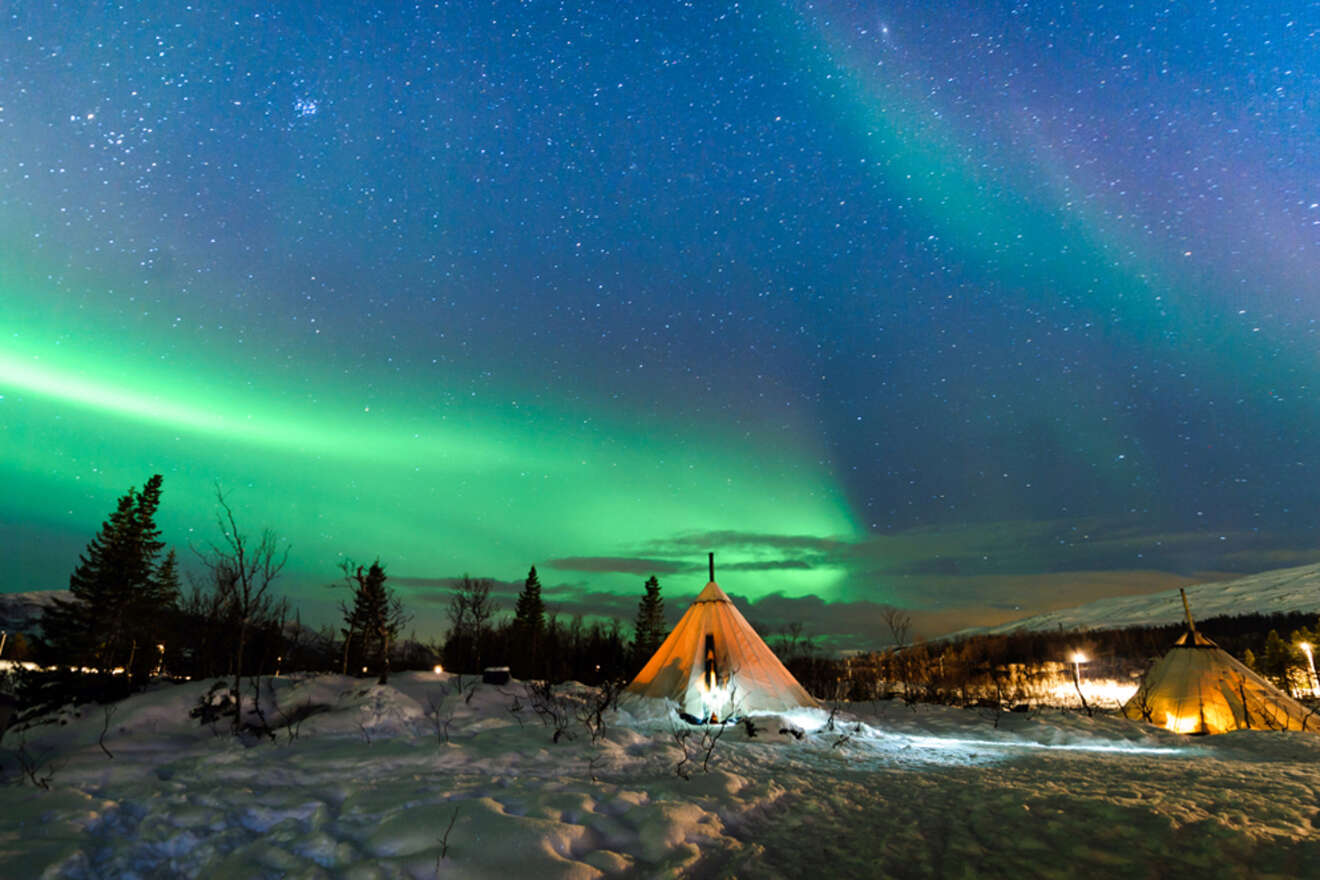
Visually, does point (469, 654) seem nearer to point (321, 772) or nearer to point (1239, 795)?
point (321, 772)

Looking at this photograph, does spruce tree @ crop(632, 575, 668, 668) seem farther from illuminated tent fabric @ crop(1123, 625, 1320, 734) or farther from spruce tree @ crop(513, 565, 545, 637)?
illuminated tent fabric @ crop(1123, 625, 1320, 734)

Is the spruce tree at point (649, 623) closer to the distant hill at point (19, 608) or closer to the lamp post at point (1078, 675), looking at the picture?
the lamp post at point (1078, 675)

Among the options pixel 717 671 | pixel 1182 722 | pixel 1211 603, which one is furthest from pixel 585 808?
pixel 1211 603

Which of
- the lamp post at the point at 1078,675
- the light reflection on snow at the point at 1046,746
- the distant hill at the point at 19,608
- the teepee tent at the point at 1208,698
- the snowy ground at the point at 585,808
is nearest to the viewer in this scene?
the snowy ground at the point at 585,808

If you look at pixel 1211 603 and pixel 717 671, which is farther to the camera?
pixel 1211 603

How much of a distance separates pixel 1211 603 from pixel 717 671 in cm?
15482

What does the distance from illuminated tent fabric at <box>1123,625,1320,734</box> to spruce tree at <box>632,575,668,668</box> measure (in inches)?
1592

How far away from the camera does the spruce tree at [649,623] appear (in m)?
51.2

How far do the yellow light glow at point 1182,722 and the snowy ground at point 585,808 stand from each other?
6.80 meters

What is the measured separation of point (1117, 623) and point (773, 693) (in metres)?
155

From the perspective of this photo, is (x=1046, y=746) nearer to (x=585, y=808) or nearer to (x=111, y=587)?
(x=585, y=808)

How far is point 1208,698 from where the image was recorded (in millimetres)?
12680

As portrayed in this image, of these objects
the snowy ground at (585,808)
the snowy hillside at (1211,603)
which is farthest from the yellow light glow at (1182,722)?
the snowy hillside at (1211,603)

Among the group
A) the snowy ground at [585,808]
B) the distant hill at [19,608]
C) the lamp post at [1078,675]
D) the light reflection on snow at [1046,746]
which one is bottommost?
the distant hill at [19,608]
